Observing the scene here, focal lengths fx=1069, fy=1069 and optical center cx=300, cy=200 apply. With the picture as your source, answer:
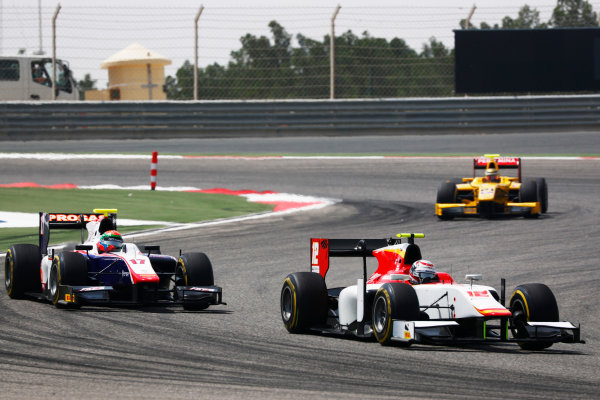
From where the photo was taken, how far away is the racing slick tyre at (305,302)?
32.7 ft

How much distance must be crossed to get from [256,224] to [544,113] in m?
15.4

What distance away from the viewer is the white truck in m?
34.1

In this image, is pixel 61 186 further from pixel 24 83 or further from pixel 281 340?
pixel 281 340

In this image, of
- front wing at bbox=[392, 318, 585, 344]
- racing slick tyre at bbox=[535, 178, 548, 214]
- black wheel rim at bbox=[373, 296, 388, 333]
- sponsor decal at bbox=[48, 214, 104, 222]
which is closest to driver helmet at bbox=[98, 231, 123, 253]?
sponsor decal at bbox=[48, 214, 104, 222]

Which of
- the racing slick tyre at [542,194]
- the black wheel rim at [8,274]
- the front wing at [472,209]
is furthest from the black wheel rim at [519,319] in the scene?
the racing slick tyre at [542,194]

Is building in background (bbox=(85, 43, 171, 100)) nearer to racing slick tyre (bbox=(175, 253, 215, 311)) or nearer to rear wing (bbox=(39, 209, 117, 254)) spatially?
rear wing (bbox=(39, 209, 117, 254))

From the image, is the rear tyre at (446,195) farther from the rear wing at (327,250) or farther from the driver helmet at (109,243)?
the rear wing at (327,250)

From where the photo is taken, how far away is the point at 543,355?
29.7 ft

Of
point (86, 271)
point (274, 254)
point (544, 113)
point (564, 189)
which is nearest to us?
point (86, 271)

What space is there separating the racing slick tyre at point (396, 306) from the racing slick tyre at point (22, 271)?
473 centimetres

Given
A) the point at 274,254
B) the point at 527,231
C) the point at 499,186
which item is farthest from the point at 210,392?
the point at 499,186

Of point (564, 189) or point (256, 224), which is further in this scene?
point (564, 189)

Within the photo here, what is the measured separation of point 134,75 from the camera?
46.6 metres

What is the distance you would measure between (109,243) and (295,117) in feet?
68.4
